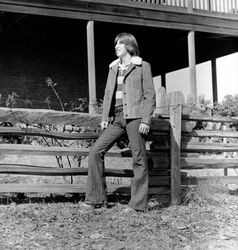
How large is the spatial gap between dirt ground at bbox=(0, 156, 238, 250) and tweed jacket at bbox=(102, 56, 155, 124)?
0.98 m

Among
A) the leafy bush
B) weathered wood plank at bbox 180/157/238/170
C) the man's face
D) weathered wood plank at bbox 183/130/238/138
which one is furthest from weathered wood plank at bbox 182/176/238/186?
the leafy bush

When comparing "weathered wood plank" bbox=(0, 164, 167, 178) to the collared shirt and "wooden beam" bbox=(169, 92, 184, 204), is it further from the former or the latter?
the collared shirt

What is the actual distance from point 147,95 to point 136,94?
0.36 ft

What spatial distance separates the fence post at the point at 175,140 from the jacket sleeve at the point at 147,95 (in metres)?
0.78

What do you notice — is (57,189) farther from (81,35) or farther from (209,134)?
(81,35)

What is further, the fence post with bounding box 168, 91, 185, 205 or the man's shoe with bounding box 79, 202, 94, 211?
the fence post with bounding box 168, 91, 185, 205

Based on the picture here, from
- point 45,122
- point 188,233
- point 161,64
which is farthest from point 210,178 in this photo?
point 161,64

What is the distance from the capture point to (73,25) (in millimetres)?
14289

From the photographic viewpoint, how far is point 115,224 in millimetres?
4734

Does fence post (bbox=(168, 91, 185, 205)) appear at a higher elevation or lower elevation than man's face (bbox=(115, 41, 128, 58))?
lower

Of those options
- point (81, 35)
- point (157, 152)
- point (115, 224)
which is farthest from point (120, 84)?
point (81, 35)

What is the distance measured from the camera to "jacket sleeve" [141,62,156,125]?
5152 mm

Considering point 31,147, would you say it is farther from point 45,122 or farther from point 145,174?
point 145,174

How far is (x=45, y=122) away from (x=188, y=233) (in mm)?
1808
